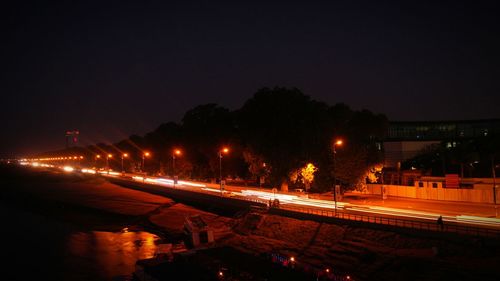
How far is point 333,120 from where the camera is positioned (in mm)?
65625

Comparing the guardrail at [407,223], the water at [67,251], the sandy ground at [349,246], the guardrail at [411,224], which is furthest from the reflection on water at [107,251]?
the guardrail at [411,224]

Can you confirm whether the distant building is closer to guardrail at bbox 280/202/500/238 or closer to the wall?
the wall

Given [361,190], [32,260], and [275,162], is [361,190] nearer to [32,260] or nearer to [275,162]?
[275,162]

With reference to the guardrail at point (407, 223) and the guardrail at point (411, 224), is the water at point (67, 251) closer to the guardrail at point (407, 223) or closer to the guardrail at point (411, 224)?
the guardrail at point (407, 223)

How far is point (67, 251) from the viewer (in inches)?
1594

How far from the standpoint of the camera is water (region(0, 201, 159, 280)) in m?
33.2

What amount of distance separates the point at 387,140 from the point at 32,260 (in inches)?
2655

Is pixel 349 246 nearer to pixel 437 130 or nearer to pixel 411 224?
pixel 411 224

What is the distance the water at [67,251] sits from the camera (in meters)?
33.2

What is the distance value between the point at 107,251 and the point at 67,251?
4.20 metres

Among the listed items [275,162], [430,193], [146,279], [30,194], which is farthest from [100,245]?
[30,194]

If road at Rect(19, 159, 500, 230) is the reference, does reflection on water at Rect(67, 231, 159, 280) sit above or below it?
below

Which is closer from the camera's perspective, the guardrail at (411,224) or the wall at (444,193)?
the guardrail at (411,224)

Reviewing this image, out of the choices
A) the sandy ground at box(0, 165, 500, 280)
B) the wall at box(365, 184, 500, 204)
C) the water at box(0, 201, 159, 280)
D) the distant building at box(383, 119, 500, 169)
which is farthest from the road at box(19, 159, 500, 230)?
the distant building at box(383, 119, 500, 169)
